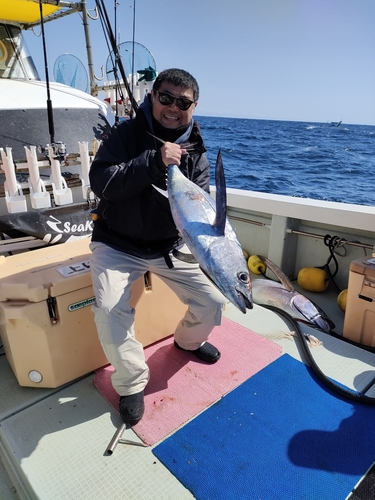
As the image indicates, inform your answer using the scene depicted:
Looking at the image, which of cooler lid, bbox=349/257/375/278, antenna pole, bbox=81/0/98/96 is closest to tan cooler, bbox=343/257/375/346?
cooler lid, bbox=349/257/375/278

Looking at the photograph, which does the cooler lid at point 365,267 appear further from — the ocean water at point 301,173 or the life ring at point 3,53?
the life ring at point 3,53

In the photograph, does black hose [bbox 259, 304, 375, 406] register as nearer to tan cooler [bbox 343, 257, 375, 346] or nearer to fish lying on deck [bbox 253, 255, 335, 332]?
fish lying on deck [bbox 253, 255, 335, 332]

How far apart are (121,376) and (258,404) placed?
786mm

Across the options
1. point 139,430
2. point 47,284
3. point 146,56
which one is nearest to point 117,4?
point 146,56

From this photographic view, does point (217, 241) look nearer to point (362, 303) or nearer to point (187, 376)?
point (187, 376)

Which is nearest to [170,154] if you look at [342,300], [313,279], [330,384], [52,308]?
[52,308]

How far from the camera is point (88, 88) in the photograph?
6.07 m

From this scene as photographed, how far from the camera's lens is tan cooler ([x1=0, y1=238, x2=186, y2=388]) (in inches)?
75.6

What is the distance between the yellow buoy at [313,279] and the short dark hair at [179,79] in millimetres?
2131

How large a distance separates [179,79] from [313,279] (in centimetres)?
231

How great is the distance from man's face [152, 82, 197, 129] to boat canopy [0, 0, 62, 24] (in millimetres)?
3988

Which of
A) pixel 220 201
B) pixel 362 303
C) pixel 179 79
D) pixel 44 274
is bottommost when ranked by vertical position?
pixel 362 303

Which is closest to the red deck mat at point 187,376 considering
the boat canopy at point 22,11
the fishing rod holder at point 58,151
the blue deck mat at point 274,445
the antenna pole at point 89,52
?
the blue deck mat at point 274,445

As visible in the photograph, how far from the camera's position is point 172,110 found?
1916mm
